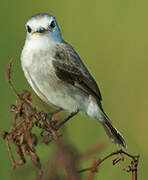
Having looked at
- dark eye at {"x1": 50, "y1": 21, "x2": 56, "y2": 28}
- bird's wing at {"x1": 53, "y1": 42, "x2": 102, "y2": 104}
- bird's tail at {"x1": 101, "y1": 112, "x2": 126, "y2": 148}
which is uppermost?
dark eye at {"x1": 50, "y1": 21, "x2": 56, "y2": 28}

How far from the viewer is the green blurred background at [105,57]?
177 inches

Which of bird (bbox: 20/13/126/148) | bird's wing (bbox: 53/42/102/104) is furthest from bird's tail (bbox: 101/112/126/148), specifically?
bird's wing (bbox: 53/42/102/104)

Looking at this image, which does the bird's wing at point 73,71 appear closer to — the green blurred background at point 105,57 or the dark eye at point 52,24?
the dark eye at point 52,24

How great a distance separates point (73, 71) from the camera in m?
4.25

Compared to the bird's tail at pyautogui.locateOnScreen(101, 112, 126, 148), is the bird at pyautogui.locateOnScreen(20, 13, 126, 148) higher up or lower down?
higher up

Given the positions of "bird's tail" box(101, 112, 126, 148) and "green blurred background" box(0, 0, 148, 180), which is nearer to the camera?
"bird's tail" box(101, 112, 126, 148)

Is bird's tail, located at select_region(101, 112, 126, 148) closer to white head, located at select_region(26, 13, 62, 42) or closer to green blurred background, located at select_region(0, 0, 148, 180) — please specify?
green blurred background, located at select_region(0, 0, 148, 180)

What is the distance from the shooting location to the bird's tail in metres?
4.11

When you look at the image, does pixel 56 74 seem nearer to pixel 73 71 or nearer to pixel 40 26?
pixel 73 71

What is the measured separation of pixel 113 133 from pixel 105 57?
173 centimetres

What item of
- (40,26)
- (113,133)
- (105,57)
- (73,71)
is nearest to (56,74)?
(73,71)

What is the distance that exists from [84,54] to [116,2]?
110cm

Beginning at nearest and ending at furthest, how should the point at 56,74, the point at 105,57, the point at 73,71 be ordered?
the point at 56,74, the point at 73,71, the point at 105,57

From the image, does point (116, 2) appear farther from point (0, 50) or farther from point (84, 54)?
point (0, 50)
